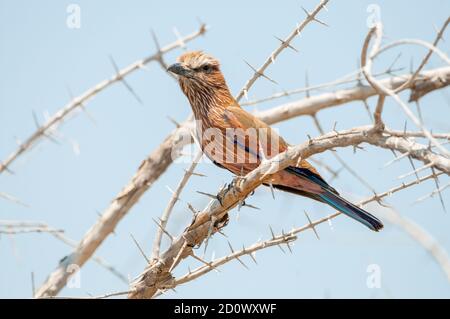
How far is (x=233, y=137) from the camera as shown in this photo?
515cm

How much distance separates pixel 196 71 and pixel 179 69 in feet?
0.53

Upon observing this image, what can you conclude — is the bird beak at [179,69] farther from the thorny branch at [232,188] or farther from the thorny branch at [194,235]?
the thorny branch at [194,235]

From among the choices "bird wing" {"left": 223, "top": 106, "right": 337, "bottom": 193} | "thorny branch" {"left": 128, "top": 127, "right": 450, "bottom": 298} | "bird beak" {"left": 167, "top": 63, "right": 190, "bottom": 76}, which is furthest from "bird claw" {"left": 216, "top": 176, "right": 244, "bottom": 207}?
"bird beak" {"left": 167, "top": 63, "right": 190, "bottom": 76}

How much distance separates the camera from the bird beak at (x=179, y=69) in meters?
5.71

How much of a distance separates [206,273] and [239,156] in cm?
144

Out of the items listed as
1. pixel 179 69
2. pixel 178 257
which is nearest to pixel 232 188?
pixel 178 257

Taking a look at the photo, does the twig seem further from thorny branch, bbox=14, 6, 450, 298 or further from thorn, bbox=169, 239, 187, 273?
thorn, bbox=169, 239, 187, 273

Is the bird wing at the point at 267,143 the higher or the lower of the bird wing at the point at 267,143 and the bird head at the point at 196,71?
the lower

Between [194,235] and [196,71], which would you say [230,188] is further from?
[196,71]

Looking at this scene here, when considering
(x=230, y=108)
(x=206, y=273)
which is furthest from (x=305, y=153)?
(x=230, y=108)

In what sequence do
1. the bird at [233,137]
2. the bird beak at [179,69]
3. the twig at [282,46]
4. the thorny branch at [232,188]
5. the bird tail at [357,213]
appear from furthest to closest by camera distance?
the bird beak at [179,69] → the bird at [233,137] → the bird tail at [357,213] → the twig at [282,46] → the thorny branch at [232,188]

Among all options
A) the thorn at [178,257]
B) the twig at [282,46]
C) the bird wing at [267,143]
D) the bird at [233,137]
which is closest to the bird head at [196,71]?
the bird at [233,137]

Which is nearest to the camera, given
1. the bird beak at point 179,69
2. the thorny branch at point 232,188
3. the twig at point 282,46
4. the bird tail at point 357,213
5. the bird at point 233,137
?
the thorny branch at point 232,188
